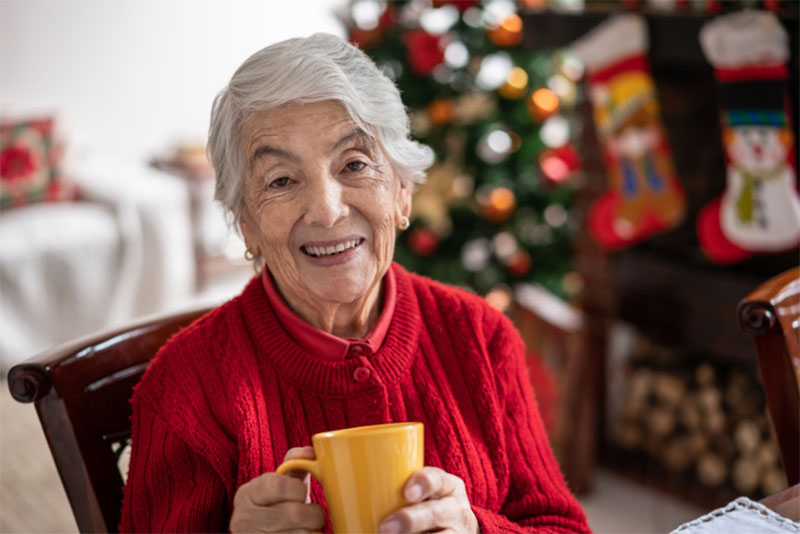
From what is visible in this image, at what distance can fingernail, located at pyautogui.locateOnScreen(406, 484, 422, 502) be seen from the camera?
77 centimetres

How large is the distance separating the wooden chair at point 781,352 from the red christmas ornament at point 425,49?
1768mm

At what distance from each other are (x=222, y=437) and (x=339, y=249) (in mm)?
267

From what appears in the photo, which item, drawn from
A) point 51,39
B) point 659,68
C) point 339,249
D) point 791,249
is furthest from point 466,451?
point 51,39

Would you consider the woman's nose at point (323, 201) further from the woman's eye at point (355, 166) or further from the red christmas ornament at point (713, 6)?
the red christmas ornament at point (713, 6)

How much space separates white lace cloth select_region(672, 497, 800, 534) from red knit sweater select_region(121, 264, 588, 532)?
197 mm

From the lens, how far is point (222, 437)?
1.01m

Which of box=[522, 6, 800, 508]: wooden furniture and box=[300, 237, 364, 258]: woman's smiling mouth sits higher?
box=[300, 237, 364, 258]: woman's smiling mouth

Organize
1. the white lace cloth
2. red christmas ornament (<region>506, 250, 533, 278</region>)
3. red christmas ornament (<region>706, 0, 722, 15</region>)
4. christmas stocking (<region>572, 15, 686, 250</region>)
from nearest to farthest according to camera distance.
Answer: the white lace cloth
red christmas ornament (<region>706, 0, 722, 15</region>)
christmas stocking (<region>572, 15, 686, 250</region>)
red christmas ornament (<region>506, 250, 533, 278</region>)

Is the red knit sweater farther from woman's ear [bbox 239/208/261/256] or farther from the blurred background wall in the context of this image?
the blurred background wall

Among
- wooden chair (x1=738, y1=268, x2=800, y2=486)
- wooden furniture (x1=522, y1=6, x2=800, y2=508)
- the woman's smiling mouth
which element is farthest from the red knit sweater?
wooden furniture (x1=522, y1=6, x2=800, y2=508)

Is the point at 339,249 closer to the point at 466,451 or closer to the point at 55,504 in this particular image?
the point at 466,451

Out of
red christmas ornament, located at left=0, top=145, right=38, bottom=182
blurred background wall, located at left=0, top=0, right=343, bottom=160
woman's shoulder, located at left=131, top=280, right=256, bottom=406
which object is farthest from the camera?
blurred background wall, located at left=0, top=0, right=343, bottom=160

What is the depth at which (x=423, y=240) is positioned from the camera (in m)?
2.91

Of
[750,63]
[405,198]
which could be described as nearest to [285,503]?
[405,198]
